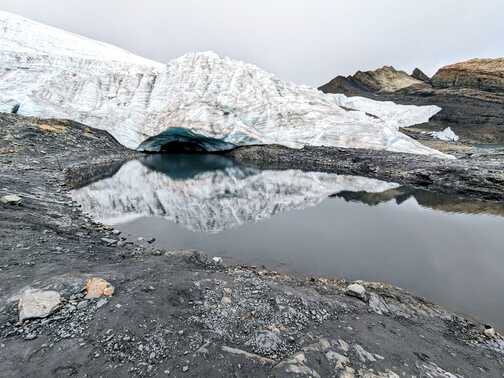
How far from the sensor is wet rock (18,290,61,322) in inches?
135

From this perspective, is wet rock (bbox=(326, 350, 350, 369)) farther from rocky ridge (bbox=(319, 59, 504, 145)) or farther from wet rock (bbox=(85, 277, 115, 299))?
rocky ridge (bbox=(319, 59, 504, 145))

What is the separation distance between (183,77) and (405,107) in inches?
1748

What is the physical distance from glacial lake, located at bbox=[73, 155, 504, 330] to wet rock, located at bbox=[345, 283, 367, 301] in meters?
1.01

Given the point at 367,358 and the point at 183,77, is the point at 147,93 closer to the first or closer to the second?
the point at 183,77

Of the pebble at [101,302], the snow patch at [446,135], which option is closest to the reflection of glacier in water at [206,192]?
the pebble at [101,302]

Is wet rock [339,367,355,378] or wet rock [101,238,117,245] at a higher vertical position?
Answer: wet rock [339,367,355,378]

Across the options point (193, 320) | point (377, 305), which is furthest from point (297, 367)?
point (377, 305)

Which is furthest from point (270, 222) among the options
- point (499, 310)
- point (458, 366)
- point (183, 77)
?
point (183, 77)

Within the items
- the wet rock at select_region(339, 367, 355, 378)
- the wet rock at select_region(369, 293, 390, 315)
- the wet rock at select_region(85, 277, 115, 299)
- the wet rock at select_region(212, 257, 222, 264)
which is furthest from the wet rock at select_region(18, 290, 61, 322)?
the wet rock at select_region(369, 293, 390, 315)

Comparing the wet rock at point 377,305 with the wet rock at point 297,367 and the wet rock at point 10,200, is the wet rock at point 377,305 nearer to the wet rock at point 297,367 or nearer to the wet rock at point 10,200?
the wet rock at point 297,367

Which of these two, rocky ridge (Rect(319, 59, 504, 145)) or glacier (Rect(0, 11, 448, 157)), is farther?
rocky ridge (Rect(319, 59, 504, 145))

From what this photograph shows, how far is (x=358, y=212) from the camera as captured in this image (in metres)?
12.2

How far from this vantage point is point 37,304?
11.7 ft

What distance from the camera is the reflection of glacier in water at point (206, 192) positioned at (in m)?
10.1
